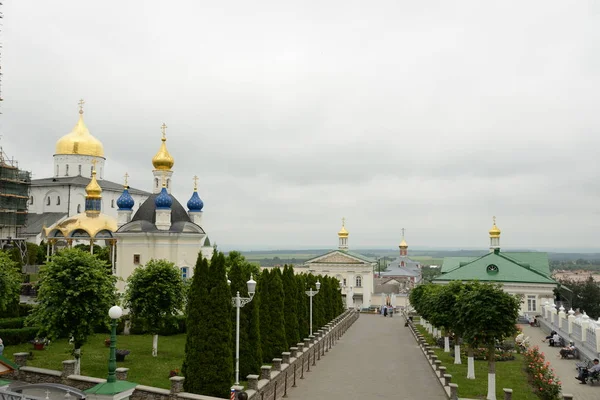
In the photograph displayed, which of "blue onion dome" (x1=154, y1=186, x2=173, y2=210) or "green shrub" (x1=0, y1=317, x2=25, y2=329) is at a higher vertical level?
"blue onion dome" (x1=154, y1=186, x2=173, y2=210)

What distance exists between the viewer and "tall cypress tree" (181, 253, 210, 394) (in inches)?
644

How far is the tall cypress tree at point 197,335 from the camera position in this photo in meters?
16.4

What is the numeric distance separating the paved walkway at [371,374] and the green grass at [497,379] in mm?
994

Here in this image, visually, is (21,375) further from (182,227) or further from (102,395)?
(182,227)

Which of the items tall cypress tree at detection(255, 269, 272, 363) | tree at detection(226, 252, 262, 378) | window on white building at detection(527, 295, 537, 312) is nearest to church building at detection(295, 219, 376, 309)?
window on white building at detection(527, 295, 537, 312)

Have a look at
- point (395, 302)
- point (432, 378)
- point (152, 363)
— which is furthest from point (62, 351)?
point (395, 302)

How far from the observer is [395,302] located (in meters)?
71.1

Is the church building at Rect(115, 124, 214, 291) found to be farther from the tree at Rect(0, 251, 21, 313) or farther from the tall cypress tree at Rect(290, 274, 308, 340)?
the tree at Rect(0, 251, 21, 313)

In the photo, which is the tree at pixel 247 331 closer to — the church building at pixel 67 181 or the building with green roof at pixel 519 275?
the building with green roof at pixel 519 275

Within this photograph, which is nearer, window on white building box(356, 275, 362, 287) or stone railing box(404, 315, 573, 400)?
stone railing box(404, 315, 573, 400)

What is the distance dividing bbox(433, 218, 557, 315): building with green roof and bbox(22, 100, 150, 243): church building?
161ft

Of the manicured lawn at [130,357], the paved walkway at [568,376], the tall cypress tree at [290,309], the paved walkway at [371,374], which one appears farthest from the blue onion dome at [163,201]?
the paved walkway at [568,376]

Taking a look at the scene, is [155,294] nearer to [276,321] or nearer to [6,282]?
[276,321]

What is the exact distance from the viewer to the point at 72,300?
18984 mm
